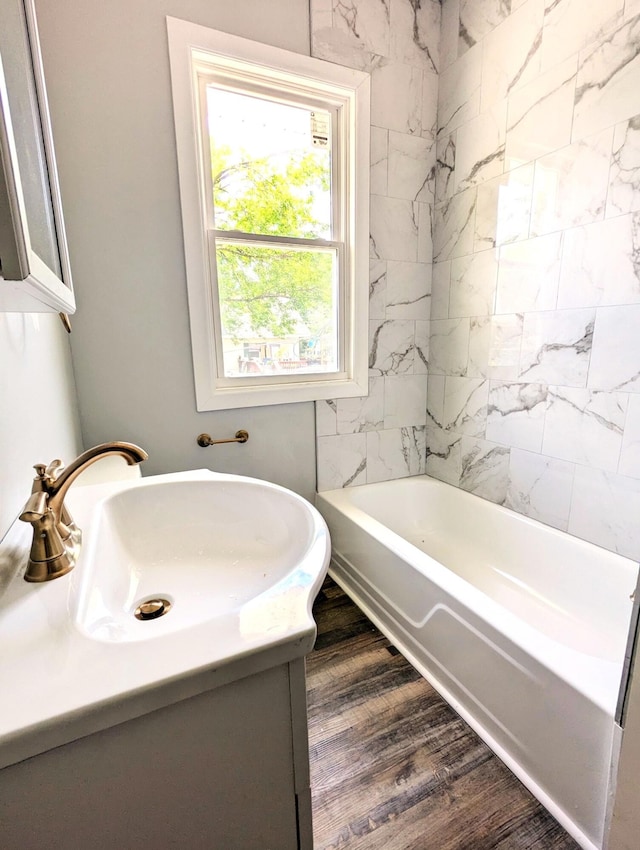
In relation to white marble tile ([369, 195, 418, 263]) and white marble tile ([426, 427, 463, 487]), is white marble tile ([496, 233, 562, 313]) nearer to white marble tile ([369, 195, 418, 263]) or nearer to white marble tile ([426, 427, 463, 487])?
white marble tile ([369, 195, 418, 263])

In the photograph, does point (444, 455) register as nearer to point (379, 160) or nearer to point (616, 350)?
point (616, 350)

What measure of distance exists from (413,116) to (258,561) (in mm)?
2316

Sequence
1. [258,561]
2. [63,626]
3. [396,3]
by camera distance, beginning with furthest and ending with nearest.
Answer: [396,3] → [258,561] → [63,626]

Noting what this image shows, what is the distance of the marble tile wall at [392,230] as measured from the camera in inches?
72.5

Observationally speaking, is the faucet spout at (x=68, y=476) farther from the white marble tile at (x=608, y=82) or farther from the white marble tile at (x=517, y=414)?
the white marble tile at (x=608, y=82)

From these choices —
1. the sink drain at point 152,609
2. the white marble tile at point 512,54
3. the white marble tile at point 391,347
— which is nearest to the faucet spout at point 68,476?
the sink drain at point 152,609

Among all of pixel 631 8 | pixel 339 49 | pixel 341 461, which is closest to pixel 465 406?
pixel 341 461

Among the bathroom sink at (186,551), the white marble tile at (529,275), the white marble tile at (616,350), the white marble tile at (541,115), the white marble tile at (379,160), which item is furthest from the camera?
the white marble tile at (379,160)

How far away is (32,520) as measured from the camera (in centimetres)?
60

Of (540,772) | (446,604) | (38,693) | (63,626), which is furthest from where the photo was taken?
(446,604)

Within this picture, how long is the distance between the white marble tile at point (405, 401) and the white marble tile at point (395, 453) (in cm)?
6

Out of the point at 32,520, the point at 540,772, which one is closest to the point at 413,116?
the point at 32,520

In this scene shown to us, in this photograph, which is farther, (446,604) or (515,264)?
(515,264)

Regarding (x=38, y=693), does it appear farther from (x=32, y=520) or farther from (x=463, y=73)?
(x=463, y=73)
